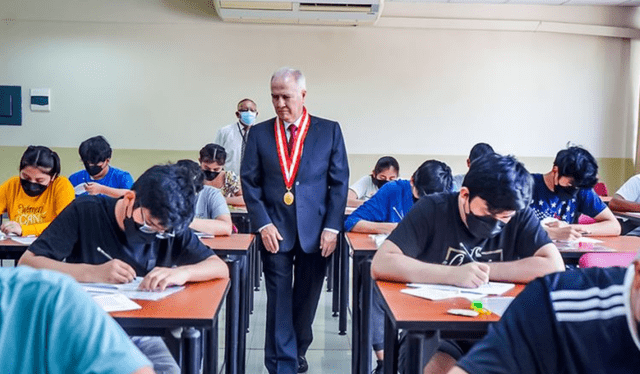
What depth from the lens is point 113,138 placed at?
7801mm

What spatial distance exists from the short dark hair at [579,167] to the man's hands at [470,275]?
5.43 ft

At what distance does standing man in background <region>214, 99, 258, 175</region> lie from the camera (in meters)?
6.11

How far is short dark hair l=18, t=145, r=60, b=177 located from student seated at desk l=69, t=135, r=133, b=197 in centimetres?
89

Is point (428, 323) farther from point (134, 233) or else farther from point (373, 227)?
point (373, 227)

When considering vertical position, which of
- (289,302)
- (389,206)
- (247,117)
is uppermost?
(247,117)

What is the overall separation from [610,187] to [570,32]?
2025 millimetres

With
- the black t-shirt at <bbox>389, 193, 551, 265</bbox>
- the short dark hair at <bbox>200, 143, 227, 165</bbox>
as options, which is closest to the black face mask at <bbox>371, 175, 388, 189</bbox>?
the short dark hair at <bbox>200, 143, 227, 165</bbox>

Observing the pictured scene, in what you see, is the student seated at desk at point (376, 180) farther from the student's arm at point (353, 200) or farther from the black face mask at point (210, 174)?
the black face mask at point (210, 174)

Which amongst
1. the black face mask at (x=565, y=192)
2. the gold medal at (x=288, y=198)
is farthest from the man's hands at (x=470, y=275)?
the black face mask at (x=565, y=192)

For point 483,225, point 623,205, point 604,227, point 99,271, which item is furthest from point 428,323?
point 623,205

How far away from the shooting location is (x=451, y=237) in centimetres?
239

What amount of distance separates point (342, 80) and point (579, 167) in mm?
4612

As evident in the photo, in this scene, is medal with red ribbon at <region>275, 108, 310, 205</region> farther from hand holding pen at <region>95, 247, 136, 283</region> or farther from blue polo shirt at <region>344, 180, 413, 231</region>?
hand holding pen at <region>95, 247, 136, 283</region>

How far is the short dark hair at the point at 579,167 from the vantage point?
11.7 feet
